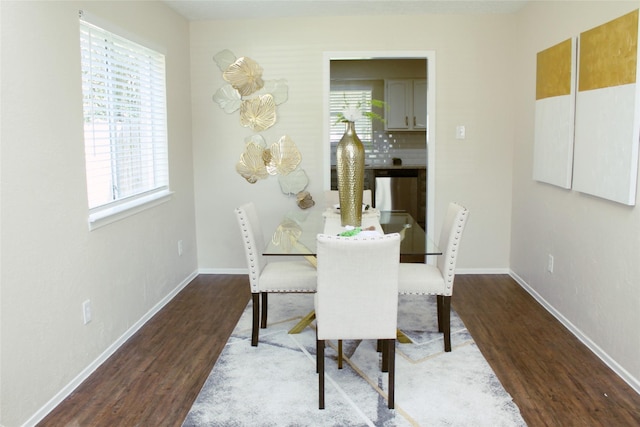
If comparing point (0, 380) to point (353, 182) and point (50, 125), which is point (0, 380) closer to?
point (50, 125)

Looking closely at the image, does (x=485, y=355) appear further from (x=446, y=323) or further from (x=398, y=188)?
(x=398, y=188)

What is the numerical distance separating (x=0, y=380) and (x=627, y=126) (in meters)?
3.17

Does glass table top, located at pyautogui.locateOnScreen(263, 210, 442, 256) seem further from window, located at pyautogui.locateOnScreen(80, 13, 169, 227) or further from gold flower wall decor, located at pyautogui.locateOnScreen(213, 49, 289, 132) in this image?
gold flower wall decor, located at pyautogui.locateOnScreen(213, 49, 289, 132)

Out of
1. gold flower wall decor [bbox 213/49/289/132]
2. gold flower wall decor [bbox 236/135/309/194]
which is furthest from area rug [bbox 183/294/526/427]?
gold flower wall decor [bbox 213/49/289/132]

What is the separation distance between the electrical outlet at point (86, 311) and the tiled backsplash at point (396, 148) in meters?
4.89

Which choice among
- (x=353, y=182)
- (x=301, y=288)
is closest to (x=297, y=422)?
(x=301, y=288)

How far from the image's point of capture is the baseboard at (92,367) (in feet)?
8.86

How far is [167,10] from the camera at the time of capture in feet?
15.2

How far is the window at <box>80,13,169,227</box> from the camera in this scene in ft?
11.1

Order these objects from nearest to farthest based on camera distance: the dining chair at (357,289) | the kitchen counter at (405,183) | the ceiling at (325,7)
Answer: the dining chair at (357,289)
the ceiling at (325,7)
the kitchen counter at (405,183)

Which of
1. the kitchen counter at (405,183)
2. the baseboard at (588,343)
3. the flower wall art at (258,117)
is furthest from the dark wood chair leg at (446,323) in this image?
the kitchen counter at (405,183)

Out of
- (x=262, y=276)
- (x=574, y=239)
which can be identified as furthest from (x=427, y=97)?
(x=262, y=276)

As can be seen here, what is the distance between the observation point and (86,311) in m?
3.20

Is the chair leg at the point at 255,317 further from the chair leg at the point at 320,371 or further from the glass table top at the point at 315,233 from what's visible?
the chair leg at the point at 320,371
